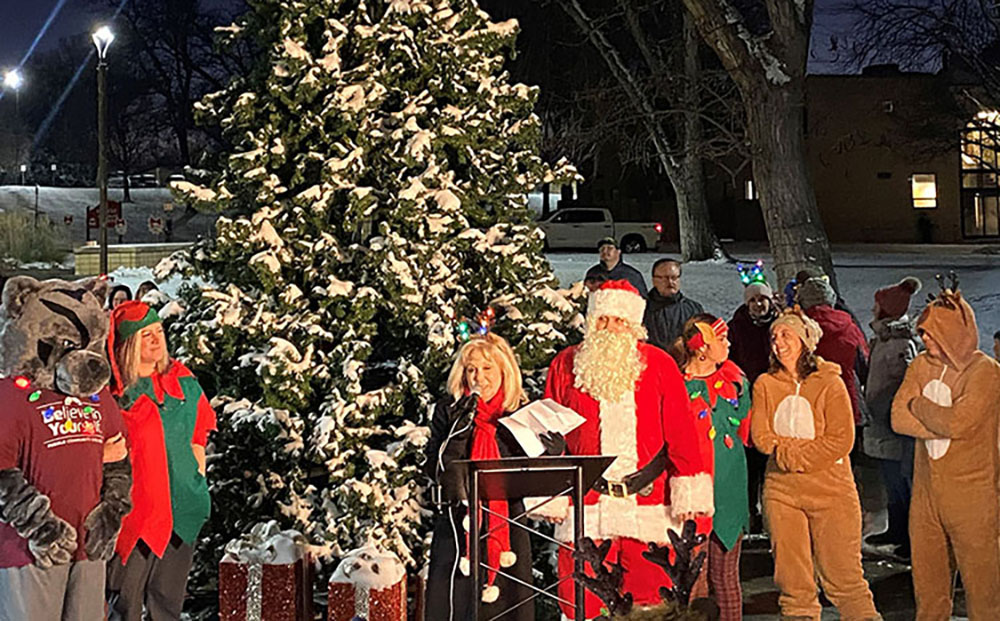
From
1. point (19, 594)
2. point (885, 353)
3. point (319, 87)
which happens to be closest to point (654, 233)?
point (885, 353)

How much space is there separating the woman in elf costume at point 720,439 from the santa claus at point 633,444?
14.5 inches

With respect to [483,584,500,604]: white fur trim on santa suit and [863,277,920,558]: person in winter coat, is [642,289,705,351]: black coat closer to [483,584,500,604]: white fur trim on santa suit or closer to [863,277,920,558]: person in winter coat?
[863,277,920,558]: person in winter coat

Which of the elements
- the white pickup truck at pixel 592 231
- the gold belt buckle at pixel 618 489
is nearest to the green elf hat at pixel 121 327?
the gold belt buckle at pixel 618 489

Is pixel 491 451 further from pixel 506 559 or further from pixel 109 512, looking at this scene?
pixel 109 512

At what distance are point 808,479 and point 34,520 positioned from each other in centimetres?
378

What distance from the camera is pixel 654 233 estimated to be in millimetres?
35281

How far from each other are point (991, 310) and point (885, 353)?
1001 cm

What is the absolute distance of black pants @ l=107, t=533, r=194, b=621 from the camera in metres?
5.85

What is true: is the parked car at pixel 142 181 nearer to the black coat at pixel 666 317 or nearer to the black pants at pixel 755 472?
the black coat at pixel 666 317

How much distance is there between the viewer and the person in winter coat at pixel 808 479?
6172 millimetres

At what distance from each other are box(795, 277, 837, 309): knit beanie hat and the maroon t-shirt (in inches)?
221

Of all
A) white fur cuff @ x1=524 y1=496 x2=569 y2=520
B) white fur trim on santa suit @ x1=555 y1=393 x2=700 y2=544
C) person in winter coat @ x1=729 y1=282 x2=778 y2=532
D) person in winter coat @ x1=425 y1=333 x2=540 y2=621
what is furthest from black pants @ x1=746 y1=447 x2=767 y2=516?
white fur cuff @ x1=524 y1=496 x2=569 y2=520

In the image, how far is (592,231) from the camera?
115ft

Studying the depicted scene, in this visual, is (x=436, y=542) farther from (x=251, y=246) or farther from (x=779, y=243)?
(x=779, y=243)
